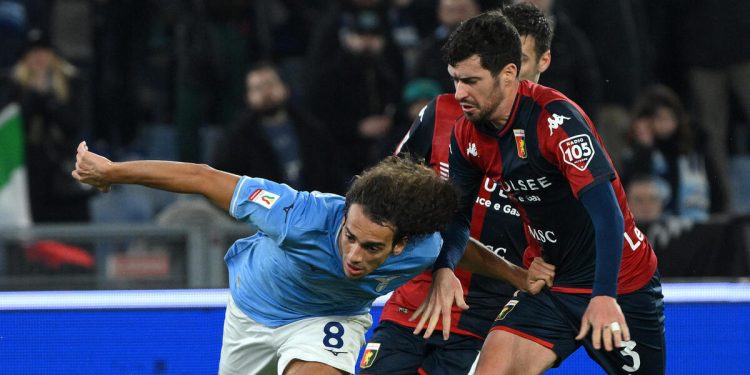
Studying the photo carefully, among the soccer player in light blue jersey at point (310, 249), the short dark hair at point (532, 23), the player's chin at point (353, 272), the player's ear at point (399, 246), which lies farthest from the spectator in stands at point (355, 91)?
the player's chin at point (353, 272)

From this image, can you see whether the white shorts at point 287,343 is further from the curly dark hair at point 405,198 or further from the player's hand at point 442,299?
the curly dark hair at point 405,198

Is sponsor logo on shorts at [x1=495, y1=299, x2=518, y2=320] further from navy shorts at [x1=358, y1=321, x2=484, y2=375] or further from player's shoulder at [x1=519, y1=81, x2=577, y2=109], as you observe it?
player's shoulder at [x1=519, y1=81, x2=577, y2=109]

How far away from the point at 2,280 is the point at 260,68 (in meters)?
2.11

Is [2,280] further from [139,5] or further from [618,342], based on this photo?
[618,342]

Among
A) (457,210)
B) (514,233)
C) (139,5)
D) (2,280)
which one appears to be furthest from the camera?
(139,5)

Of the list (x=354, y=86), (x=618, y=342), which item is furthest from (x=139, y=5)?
(x=618, y=342)

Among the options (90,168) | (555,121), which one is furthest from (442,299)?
(90,168)

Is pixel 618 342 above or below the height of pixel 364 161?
above

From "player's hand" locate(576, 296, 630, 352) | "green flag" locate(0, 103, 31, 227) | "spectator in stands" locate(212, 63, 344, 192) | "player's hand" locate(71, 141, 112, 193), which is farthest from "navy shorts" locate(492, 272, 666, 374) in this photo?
"green flag" locate(0, 103, 31, 227)

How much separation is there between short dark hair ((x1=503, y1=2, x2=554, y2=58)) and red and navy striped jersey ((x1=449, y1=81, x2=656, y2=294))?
1.53 feet

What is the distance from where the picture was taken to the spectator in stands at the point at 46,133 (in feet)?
27.5

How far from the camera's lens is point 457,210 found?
4.80m

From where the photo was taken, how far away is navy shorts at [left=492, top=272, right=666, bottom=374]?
4824 millimetres

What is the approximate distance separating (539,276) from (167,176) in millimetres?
1454
